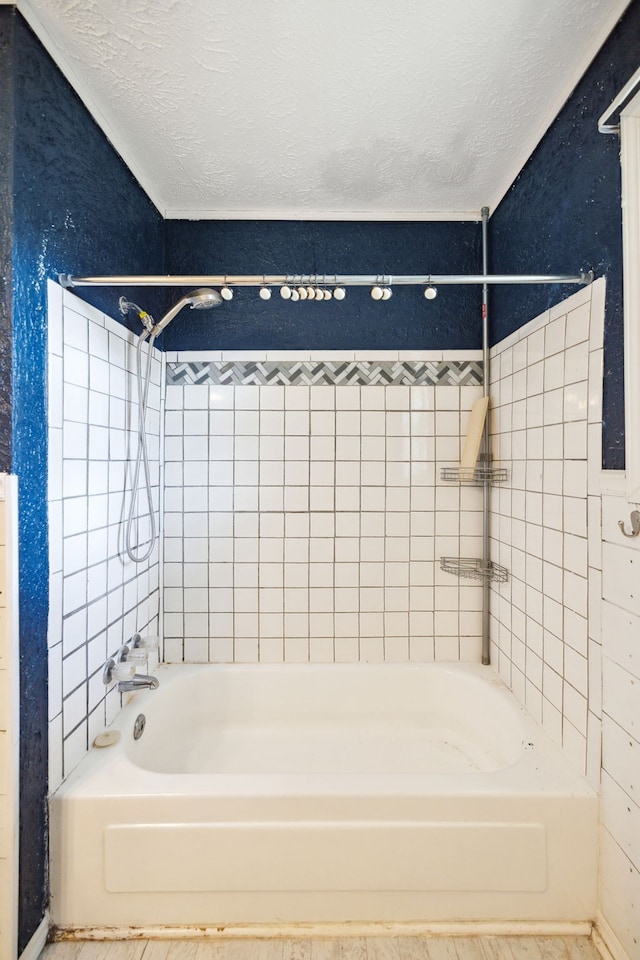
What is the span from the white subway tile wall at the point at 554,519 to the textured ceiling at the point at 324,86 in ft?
2.17

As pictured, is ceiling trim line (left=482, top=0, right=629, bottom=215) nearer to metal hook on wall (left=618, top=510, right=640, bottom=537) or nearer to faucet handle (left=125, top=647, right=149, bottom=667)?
metal hook on wall (left=618, top=510, right=640, bottom=537)

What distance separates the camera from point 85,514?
1.47 meters

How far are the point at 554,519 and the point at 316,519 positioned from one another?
98 cm

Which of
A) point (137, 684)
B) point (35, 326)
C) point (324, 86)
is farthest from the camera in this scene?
point (137, 684)

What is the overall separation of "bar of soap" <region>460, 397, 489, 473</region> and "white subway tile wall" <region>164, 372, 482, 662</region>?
0.12 meters

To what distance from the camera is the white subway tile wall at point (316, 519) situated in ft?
6.88

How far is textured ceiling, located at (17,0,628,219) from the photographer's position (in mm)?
1180

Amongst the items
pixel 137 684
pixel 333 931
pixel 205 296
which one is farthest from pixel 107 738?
pixel 205 296

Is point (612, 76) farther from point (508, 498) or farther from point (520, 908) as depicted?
point (520, 908)

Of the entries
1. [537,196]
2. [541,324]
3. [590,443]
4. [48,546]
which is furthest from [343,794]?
[537,196]

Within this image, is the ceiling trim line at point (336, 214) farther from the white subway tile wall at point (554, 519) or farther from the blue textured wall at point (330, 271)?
the white subway tile wall at point (554, 519)

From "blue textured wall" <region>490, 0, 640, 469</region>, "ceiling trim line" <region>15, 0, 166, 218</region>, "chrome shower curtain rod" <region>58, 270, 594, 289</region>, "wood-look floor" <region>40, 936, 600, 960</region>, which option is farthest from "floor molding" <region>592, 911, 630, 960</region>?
"ceiling trim line" <region>15, 0, 166, 218</region>

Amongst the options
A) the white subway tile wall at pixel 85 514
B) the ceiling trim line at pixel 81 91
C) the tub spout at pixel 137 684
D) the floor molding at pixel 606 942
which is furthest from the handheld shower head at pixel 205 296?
the floor molding at pixel 606 942

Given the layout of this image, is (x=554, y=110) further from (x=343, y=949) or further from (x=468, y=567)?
(x=343, y=949)
